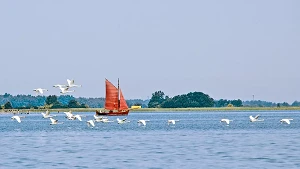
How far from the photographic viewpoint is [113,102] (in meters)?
174

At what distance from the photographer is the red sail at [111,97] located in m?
172

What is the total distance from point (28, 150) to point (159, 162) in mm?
16017

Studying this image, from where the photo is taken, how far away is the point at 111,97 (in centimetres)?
17375

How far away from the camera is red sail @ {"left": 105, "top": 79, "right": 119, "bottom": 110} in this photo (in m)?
172

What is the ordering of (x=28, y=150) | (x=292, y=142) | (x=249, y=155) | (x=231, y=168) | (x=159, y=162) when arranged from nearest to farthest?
(x=231, y=168)
(x=159, y=162)
(x=249, y=155)
(x=28, y=150)
(x=292, y=142)

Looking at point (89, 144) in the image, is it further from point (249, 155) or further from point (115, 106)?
point (115, 106)

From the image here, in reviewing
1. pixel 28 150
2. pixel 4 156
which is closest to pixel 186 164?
pixel 4 156

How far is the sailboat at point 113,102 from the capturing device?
172 metres

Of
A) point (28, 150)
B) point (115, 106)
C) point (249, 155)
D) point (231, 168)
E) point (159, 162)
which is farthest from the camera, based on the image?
point (115, 106)

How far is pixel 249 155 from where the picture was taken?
52.1 m

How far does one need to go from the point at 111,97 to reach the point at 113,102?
1.13m

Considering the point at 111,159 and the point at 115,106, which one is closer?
the point at 111,159

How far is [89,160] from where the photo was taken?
5006 centimetres

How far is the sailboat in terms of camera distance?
172 metres
